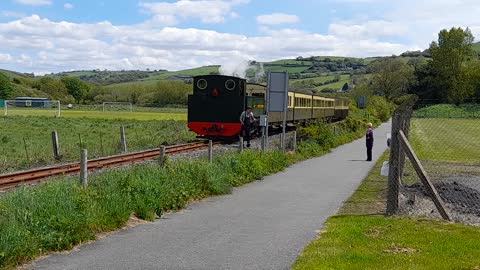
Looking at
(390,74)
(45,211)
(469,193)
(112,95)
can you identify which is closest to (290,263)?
(45,211)

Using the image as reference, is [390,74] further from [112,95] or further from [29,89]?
[29,89]

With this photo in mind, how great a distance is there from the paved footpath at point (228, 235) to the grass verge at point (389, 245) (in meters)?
0.34

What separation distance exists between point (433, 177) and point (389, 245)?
9570 millimetres

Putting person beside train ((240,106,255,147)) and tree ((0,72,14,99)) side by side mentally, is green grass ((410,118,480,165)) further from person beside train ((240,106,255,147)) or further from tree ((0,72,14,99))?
tree ((0,72,14,99))

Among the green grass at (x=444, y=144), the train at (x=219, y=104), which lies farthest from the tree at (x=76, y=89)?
the green grass at (x=444, y=144)

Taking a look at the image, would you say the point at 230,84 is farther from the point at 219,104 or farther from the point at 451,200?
the point at 451,200

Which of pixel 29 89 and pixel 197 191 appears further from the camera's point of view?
pixel 29 89

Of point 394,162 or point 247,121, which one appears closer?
point 394,162

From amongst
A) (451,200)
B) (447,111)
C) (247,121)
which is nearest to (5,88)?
(247,121)

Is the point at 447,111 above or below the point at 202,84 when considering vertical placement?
below

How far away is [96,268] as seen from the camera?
6.89 m

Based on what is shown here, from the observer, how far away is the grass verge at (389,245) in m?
7.07

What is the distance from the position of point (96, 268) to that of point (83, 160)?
136 inches

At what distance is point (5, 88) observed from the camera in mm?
123875
